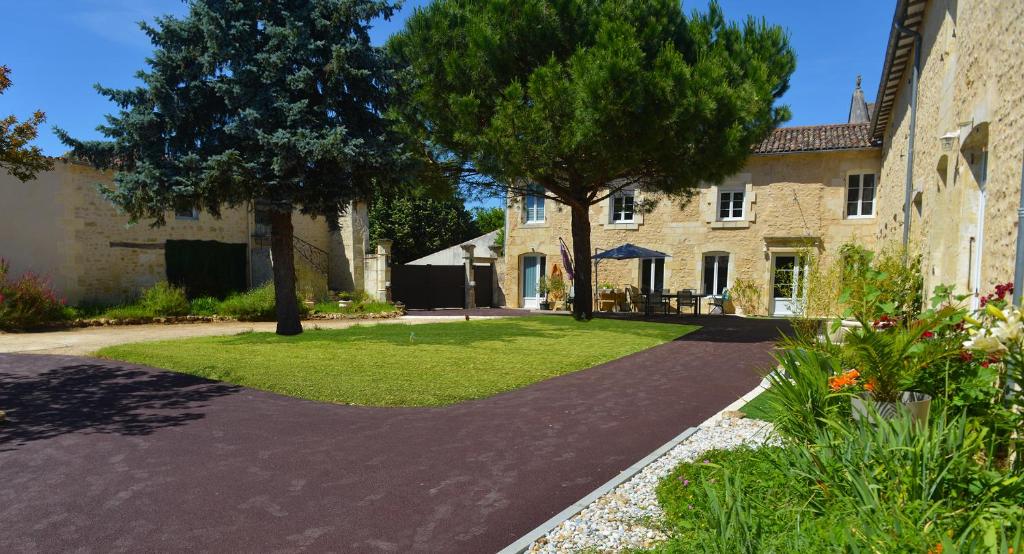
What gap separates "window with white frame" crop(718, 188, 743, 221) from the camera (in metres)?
19.0

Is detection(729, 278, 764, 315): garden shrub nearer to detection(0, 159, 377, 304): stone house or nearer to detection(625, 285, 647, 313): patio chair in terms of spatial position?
detection(625, 285, 647, 313): patio chair

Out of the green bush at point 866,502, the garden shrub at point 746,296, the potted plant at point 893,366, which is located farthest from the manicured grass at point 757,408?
the garden shrub at point 746,296

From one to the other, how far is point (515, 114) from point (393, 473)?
29.9 ft

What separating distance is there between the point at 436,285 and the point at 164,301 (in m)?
9.34

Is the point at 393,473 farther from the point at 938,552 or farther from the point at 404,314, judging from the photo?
the point at 404,314

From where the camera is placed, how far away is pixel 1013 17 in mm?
4734

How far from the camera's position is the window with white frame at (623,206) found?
2042cm

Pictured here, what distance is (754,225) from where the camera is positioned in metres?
18.6

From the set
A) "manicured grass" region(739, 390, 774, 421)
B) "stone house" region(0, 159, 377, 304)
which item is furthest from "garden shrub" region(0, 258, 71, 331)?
"manicured grass" region(739, 390, 774, 421)

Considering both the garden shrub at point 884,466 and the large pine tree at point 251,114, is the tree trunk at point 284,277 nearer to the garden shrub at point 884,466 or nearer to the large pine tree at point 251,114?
the large pine tree at point 251,114

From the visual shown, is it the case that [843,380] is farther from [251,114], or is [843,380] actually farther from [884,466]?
[251,114]

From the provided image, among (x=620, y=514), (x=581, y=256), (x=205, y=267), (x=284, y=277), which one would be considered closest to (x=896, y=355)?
(x=620, y=514)

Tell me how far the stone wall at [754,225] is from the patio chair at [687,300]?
4.15 ft

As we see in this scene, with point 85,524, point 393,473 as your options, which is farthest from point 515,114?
point 85,524
